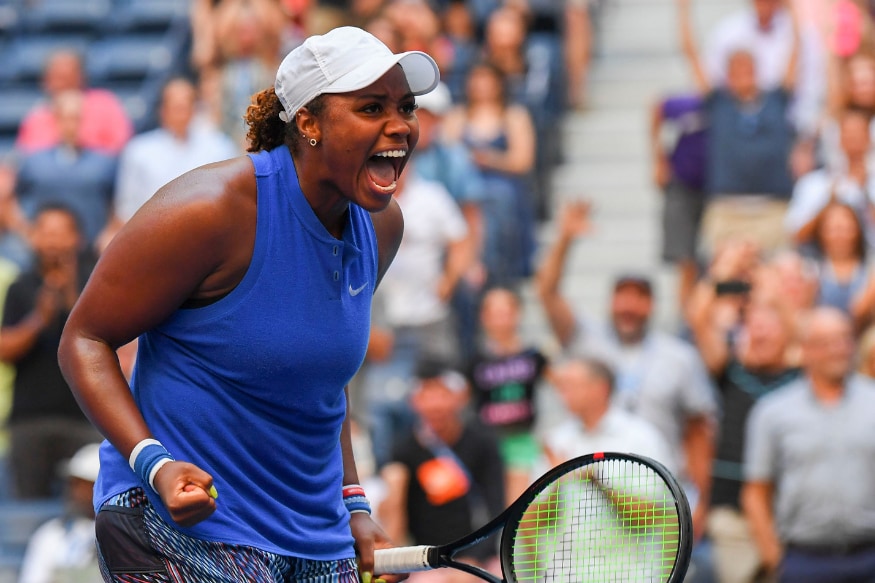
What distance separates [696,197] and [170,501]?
6183 mm

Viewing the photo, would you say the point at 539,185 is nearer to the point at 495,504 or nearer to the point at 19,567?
the point at 495,504

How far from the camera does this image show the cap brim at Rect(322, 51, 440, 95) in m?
3.10

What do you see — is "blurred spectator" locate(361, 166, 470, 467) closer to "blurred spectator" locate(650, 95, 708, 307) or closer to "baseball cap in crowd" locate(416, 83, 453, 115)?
"baseball cap in crowd" locate(416, 83, 453, 115)

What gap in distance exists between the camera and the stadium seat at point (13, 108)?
1121cm

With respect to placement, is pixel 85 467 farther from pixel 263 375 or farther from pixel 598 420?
pixel 263 375

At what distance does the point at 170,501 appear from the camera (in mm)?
2918

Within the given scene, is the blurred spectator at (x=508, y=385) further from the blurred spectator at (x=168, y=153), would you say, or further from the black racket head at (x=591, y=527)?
the black racket head at (x=591, y=527)

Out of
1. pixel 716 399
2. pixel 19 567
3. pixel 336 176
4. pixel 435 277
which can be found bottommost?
pixel 19 567

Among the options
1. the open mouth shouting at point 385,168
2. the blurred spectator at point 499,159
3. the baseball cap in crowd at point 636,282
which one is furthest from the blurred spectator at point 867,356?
the open mouth shouting at point 385,168

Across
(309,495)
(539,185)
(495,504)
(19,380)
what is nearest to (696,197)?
(539,185)

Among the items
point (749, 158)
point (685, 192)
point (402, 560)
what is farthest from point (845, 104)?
point (402, 560)

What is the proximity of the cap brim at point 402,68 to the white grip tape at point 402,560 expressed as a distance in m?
1.02

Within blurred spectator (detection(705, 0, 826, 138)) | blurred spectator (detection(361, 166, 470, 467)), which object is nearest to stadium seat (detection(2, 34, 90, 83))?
blurred spectator (detection(361, 166, 470, 467))

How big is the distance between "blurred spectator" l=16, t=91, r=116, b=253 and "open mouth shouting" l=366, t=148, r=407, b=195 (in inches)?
229
